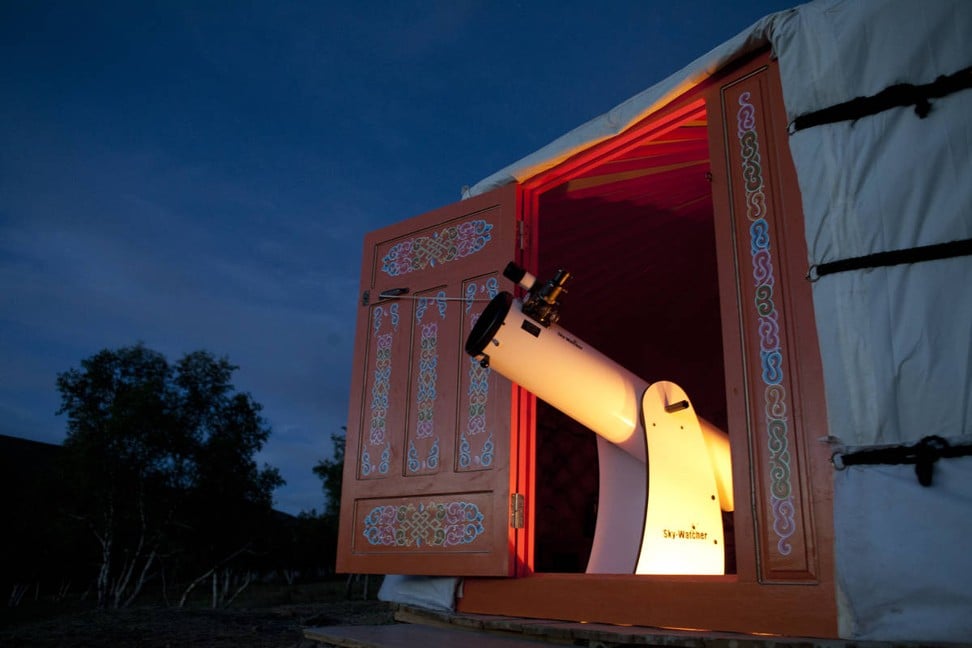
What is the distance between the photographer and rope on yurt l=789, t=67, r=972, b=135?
2.07 m

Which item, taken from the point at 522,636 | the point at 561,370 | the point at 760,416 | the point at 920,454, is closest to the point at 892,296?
the point at 920,454

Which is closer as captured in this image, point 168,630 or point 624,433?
point 624,433

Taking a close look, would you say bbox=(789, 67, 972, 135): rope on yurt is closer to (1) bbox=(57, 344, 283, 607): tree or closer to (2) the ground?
(2) the ground

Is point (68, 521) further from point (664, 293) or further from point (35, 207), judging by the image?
point (35, 207)

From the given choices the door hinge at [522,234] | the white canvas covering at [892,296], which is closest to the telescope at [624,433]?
the door hinge at [522,234]

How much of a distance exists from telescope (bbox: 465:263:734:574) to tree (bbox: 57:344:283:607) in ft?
41.9

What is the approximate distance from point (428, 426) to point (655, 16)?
Answer: 37273 mm

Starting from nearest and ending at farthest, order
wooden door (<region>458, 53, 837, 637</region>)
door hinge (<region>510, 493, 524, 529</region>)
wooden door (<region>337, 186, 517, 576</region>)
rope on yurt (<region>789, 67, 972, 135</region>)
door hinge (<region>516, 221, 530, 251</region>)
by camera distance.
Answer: rope on yurt (<region>789, 67, 972, 135</region>) < wooden door (<region>458, 53, 837, 637</region>) < door hinge (<region>510, 493, 524, 529</region>) < wooden door (<region>337, 186, 517, 576</region>) < door hinge (<region>516, 221, 530, 251</region>)

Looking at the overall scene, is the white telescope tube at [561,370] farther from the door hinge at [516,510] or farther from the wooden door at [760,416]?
the wooden door at [760,416]

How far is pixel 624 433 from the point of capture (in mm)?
3223

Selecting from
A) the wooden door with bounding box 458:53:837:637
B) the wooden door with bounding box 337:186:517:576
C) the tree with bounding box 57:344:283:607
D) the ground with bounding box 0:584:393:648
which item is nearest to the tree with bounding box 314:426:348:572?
the tree with bounding box 57:344:283:607

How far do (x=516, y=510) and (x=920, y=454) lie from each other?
1.85 m

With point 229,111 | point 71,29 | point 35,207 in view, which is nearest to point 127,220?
point 35,207

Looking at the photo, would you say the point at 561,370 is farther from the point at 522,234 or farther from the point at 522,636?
the point at 522,636
